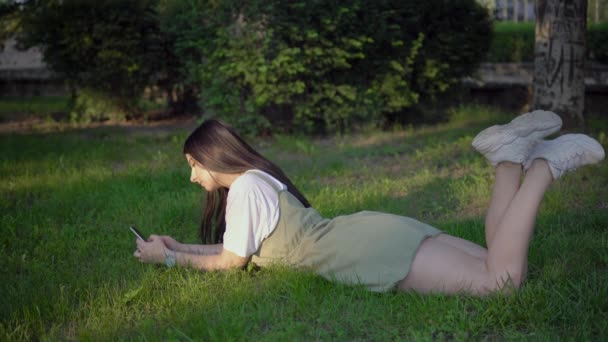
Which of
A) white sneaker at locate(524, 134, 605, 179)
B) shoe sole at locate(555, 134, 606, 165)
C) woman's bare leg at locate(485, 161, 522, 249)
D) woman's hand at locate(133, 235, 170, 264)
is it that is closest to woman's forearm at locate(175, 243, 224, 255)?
woman's hand at locate(133, 235, 170, 264)


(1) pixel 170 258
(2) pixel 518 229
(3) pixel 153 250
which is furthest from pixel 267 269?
(2) pixel 518 229

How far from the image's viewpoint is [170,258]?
12.9 ft

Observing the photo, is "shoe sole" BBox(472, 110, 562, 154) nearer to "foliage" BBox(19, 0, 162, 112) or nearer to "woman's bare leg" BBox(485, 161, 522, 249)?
"woman's bare leg" BBox(485, 161, 522, 249)

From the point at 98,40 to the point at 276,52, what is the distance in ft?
12.7

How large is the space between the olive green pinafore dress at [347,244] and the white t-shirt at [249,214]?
0.06m

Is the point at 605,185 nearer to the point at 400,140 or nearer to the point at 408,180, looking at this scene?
the point at 408,180

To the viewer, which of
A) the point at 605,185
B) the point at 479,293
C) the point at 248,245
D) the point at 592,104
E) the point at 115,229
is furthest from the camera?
the point at 592,104

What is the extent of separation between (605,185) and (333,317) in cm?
373

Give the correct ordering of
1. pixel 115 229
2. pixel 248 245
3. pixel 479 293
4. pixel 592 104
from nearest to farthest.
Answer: pixel 479 293 < pixel 248 245 < pixel 115 229 < pixel 592 104

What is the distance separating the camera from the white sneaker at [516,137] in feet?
10.9

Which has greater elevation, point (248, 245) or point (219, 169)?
point (219, 169)

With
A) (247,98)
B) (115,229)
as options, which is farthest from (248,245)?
(247,98)

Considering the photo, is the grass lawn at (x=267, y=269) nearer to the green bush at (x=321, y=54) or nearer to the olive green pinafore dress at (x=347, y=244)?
the olive green pinafore dress at (x=347, y=244)

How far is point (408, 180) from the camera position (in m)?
6.65
